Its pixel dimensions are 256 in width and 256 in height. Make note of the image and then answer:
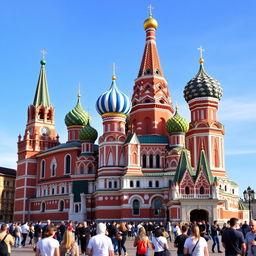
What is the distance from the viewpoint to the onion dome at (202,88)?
5944 centimetres

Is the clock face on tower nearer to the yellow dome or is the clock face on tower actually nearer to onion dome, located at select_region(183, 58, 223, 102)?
the yellow dome

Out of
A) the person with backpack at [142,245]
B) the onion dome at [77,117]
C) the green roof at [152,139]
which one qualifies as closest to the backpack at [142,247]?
the person with backpack at [142,245]

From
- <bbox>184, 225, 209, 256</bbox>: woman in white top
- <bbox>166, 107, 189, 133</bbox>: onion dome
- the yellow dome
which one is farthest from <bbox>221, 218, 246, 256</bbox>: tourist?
the yellow dome

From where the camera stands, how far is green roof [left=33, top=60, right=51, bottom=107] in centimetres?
7625

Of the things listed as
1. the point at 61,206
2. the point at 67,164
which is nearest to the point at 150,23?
the point at 67,164

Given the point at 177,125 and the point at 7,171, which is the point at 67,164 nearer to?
the point at 177,125

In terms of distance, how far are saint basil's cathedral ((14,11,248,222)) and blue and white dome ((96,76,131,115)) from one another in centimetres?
13

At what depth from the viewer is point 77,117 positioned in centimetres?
6962

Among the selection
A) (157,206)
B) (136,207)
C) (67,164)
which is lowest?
(136,207)

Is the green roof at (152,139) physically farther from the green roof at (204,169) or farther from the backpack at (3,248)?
the backpack at (3,248)

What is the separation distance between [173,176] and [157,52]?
20794mm

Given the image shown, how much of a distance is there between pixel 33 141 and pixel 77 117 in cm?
909

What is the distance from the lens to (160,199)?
51906 millimetres

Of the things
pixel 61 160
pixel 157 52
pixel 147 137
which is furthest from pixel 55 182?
pixel 157 52
